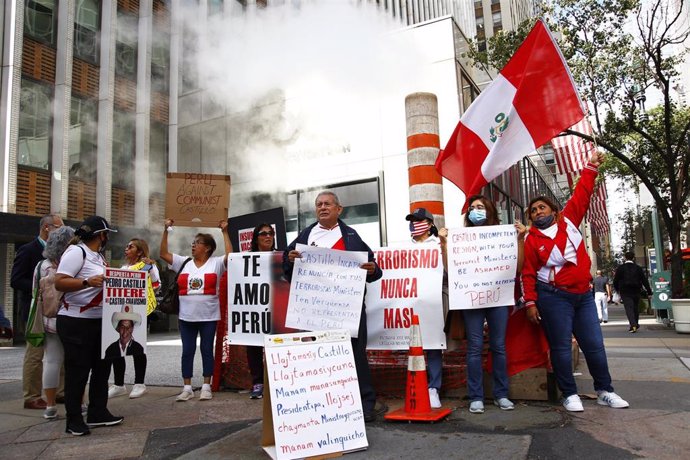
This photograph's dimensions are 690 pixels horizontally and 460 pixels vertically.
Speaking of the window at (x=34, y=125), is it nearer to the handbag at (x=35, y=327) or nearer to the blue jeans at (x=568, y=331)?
the handbag at (x=35, y=327)

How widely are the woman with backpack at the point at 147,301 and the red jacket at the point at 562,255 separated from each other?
317cm

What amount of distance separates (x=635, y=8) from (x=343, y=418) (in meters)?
12.6

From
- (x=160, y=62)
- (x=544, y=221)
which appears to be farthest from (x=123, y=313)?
(x=160, y=62)

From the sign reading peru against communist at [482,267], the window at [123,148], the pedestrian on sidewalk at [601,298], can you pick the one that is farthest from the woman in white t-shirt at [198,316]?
the pedestrian on sidewalk at [601,298]

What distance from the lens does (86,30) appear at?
14422mm

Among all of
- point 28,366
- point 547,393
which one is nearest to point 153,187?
point 28,366

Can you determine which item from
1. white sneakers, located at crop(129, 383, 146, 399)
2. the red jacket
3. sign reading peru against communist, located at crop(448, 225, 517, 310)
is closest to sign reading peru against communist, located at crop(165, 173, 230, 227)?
white sneakers, located at crop(129, 383, 146, 399)

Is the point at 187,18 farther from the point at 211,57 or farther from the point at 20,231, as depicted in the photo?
the point at 20,231

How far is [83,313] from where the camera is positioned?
370 centimetres

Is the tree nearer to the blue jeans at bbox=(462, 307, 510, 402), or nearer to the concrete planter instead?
the concrete planter

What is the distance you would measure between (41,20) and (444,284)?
13.6m

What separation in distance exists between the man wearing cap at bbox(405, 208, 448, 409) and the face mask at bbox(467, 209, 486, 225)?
0.32 m

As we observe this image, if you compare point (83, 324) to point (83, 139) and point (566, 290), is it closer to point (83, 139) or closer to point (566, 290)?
point (566, 290)

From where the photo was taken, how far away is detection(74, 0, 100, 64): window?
14.1 meters
